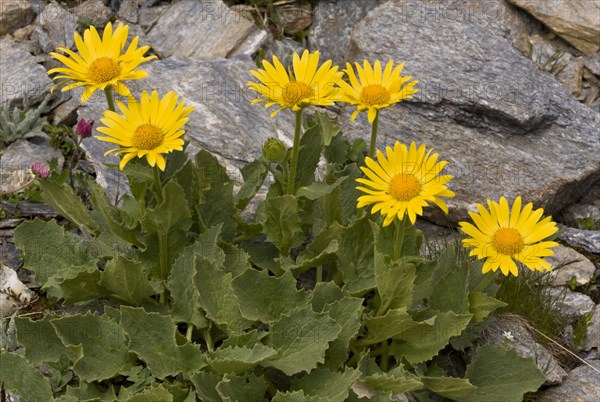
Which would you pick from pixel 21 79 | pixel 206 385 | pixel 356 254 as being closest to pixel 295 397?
pixel 206 385

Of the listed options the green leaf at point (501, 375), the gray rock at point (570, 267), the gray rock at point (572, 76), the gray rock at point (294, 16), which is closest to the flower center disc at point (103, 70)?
the green leaf at point (501, 375)

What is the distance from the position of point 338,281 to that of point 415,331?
74 centimetres

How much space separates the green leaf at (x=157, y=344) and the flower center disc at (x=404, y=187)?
125 cm

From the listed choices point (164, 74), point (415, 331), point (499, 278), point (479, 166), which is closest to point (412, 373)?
point (415, 331)

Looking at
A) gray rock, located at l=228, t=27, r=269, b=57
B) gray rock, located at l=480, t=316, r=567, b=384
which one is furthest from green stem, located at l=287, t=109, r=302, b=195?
gray rock, located at l=228, t=27, r=269, b=57

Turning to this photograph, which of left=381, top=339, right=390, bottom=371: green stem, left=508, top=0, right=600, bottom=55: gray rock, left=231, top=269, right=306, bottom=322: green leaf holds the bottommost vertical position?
left=381, top=339, right=390, bottom=371: green stem

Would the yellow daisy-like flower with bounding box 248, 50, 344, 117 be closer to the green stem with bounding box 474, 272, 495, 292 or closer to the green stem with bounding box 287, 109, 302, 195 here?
the green stem with bounding box 287, 109, 302, 195

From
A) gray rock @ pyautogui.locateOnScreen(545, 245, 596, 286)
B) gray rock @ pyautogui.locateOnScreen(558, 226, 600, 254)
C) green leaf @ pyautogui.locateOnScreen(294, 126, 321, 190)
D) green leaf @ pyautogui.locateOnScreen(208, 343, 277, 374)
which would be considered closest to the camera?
green leaf @ pyautogui.locateOnScreen(208, 343, 277, 374)

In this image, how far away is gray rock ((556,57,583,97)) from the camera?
674 cm

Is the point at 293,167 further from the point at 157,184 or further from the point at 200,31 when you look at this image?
the point at 200,31

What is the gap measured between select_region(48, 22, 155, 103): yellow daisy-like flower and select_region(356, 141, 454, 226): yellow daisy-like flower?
128cm

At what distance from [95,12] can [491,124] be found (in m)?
3.60

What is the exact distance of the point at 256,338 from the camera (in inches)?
153

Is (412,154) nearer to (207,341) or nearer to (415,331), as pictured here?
(415,331)
